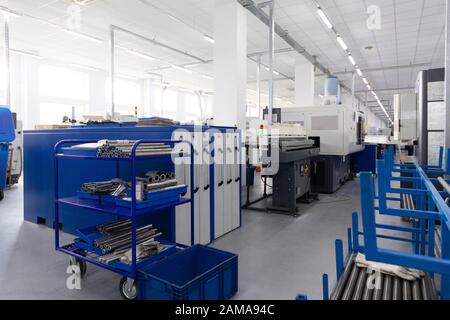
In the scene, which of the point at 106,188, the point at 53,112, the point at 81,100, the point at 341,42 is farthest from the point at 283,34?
the point at 53,112

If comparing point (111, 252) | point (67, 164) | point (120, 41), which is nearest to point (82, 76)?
point (120, 41)

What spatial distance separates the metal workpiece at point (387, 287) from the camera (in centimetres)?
159

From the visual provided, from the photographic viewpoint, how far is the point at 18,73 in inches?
396

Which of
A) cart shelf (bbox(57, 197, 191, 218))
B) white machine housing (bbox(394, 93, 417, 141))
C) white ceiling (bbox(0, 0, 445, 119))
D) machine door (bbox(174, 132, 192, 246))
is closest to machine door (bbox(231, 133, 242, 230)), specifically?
machine door (bbox(174, 132, 192, 246))

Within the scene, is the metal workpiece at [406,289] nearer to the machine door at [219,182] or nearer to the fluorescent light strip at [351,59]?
the machine door at [219,182]

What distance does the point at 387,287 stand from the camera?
5.49 ft

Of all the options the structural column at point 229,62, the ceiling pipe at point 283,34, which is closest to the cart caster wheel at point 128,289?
the structural column at point 229,62

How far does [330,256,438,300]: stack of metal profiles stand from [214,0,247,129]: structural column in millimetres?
4266

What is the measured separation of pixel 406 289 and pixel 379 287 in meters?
0.14

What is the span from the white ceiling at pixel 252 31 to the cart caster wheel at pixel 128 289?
5.54m

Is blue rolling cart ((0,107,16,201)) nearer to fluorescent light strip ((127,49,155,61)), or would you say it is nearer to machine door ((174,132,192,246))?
machine door ((174,132,192,246))

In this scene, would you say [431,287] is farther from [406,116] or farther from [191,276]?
[406,116]

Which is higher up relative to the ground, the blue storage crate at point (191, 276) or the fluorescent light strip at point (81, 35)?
the fluorescent light strip at point (81, 35)

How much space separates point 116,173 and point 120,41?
6.69 meters
